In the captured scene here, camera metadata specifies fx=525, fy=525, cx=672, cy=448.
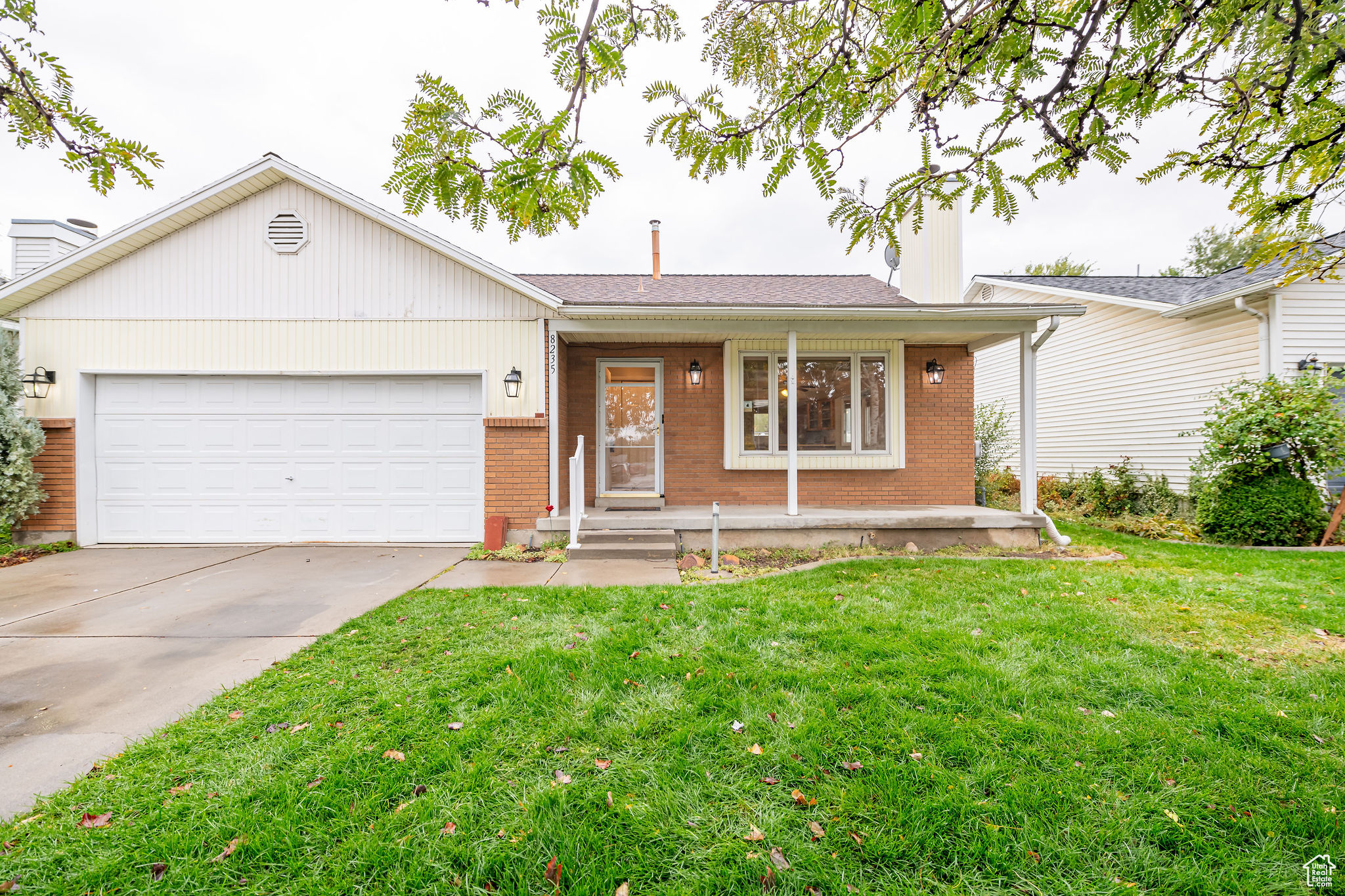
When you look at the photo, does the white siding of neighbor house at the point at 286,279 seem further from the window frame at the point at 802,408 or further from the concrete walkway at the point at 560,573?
the concrete walkway at the point at 560,573

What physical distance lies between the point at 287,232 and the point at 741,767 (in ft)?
27.2

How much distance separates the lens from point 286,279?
695 cm

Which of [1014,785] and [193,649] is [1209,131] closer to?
[1014,785]

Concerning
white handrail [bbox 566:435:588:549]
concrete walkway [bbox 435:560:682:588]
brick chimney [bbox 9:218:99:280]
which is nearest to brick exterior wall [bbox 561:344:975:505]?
white handrail [bbox 566:435:588:549]

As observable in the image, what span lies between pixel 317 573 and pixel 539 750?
4482 mm

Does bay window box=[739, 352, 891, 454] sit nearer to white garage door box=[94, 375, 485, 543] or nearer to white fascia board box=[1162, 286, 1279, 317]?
white garage door box=[94, 375, 485, 543]

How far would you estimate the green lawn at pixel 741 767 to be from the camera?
5.58ft

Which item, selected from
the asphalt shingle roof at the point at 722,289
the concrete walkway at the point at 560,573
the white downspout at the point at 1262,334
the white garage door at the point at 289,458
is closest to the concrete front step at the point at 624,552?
the concrete walkway at the point at 560,573

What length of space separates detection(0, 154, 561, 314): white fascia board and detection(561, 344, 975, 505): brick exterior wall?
1922 millimetres

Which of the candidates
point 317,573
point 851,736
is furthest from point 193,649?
point 851,736

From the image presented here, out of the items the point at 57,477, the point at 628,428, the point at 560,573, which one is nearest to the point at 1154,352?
the point at 628,428

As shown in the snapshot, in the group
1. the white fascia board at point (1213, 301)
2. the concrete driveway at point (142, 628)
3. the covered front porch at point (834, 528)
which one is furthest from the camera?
the white fascia board at point (1213, 301)

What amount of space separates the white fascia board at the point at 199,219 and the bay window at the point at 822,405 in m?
3.25

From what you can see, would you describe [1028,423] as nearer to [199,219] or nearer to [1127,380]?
[1127,380]
